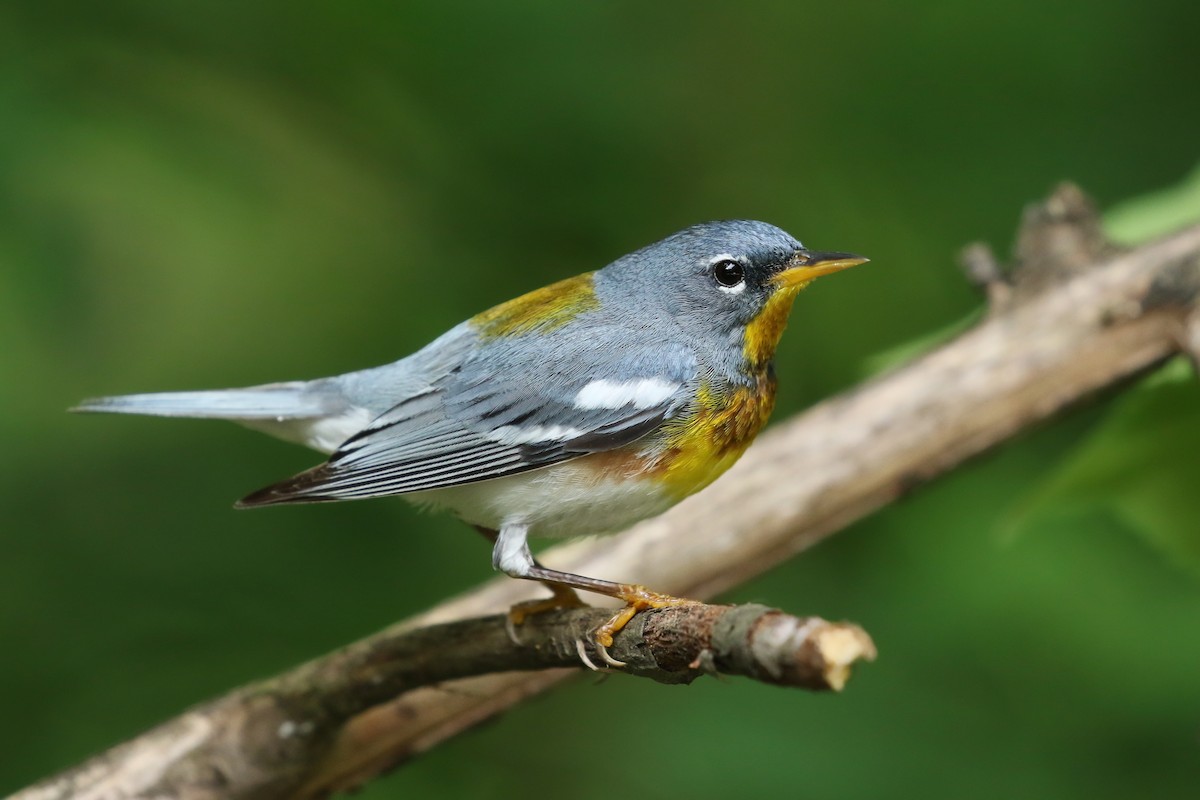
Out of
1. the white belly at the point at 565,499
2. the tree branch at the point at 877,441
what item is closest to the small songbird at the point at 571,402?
the white belly at the point at 565,499

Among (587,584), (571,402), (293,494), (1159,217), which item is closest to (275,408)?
(293,494)

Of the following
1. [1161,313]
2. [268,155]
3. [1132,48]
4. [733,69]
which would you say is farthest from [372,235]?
[1132,48]

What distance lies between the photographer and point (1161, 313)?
3.52m

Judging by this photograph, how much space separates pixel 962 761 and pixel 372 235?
3.16m

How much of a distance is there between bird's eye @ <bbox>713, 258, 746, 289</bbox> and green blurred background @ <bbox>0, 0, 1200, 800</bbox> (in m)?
0.92

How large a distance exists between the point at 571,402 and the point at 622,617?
0.75 meters

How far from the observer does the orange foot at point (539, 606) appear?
8.47 feet

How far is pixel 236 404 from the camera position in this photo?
10.2ft

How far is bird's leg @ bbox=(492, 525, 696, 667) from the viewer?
2.31m

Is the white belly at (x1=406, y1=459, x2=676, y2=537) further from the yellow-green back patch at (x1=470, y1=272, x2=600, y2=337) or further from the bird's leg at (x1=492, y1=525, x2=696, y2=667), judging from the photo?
the yellow-green back patch at (x1=470, y1=272, x2=600, y2=337)

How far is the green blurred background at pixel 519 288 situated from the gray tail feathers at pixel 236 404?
3.37ft

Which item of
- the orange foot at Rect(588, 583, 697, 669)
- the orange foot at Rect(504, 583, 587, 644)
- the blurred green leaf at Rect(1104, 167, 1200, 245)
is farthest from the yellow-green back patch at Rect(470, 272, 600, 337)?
the blurred green leaf at Rect(1104, 167, 1200, 245)

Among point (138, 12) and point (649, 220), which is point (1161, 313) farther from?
point (138, 12)

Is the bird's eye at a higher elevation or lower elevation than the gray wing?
higher
